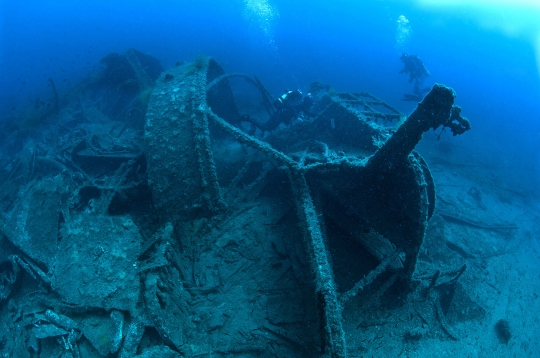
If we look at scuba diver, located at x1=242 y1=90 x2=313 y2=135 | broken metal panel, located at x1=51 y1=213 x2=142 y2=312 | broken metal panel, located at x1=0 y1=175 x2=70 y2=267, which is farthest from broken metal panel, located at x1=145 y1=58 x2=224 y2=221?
scuba diver, located at x1=242 y1=90 x2=313 y2=135

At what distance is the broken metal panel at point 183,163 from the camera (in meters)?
3.98

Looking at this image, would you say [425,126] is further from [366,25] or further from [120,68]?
[366,25]

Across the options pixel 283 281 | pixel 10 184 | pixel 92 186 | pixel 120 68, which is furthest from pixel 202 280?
pixel 120 68

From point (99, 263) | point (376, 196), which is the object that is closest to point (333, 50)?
point (376, 196)

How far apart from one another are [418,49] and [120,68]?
153 feet

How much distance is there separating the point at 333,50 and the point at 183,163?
99.7ft

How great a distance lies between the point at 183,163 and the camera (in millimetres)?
4043

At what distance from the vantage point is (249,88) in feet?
58.7

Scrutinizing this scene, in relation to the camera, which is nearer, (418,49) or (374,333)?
(374,333)

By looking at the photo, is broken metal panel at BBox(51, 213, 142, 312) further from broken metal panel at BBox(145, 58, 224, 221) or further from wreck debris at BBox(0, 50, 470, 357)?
broken metal panel at BBox(145, 58, 224, 221)

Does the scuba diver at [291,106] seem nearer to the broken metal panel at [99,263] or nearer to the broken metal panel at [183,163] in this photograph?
the broken metal panel at [183,163]

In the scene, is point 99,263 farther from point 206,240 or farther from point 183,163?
point 183,163

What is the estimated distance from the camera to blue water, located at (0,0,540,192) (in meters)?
20.7

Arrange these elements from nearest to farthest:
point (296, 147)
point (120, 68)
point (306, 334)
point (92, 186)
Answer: point (306, 334)
point (92, 186)
point (296, 147)
point (120, 68)
